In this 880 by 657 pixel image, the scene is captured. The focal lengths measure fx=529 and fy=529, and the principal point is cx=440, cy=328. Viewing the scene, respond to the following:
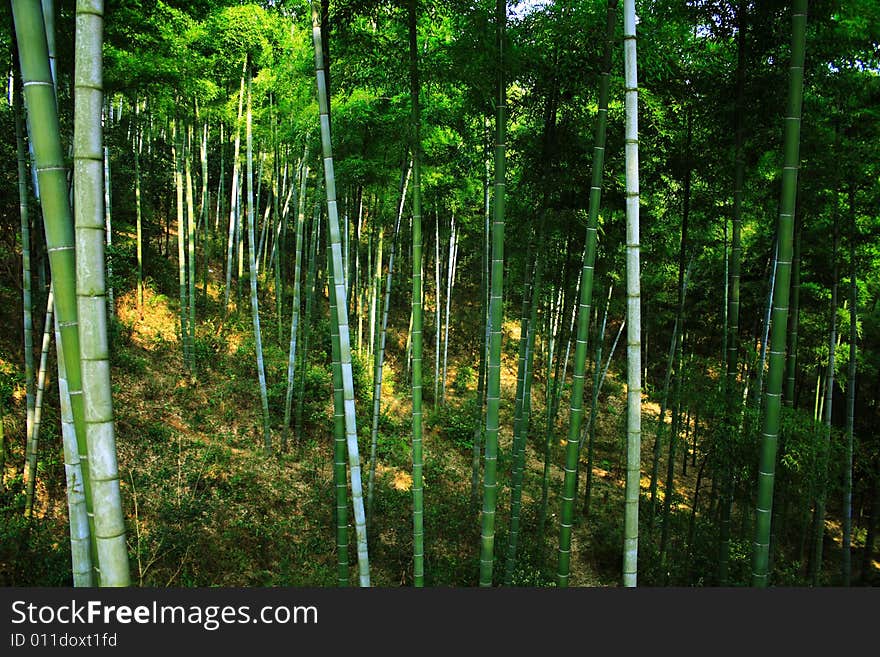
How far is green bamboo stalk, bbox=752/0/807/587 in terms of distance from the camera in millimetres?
2508

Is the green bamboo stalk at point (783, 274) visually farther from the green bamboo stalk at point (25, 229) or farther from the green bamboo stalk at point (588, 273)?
the green bamboo stalk at point (25, 229)

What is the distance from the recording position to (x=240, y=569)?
543cm

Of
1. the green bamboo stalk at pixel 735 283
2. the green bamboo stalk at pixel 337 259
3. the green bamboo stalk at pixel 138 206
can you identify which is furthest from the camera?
the green bamboo stalk at pixel 138 206

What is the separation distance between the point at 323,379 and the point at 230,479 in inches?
112

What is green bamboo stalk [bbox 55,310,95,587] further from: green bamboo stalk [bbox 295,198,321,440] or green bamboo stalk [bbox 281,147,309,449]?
green bamboo stalk [bbox 295,198,321,440]

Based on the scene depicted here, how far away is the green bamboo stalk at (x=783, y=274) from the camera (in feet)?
8.23

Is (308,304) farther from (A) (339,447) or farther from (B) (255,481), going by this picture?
(A) (339,447)

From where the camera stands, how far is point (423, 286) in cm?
716

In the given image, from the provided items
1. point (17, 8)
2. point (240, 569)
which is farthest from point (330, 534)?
point (17, 8)

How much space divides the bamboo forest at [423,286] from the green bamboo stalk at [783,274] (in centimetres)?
2

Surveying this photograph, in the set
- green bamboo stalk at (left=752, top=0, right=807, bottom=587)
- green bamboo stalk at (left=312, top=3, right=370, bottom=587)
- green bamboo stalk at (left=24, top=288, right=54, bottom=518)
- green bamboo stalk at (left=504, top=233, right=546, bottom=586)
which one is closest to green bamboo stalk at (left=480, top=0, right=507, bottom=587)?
green bamboo stalk at (left=312, top=3, right=370, bottom=587)

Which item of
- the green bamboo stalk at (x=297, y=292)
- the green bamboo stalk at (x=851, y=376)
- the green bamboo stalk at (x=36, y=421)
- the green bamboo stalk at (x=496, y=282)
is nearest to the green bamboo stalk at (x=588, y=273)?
the green bamboo stalk at (x=496, y=282)

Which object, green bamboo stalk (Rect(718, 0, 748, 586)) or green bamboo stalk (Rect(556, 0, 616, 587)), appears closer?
green bamboo stalk (Rect(556, 0, 616, 587))

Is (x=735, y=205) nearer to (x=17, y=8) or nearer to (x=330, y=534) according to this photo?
(x=17, y=8)
